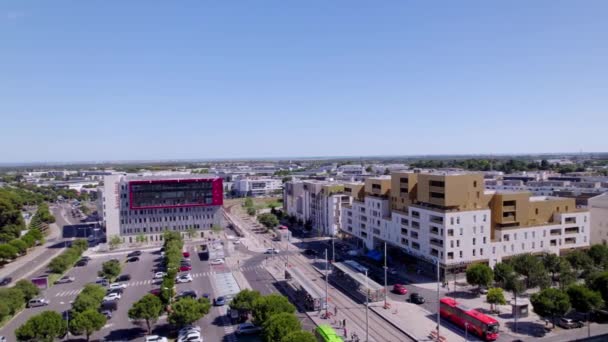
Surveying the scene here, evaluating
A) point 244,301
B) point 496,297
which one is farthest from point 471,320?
point 244,301

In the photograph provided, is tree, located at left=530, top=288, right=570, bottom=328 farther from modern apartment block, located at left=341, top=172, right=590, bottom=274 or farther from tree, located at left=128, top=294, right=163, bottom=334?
tree, located at left=128, top=294, right=163, bottom=334

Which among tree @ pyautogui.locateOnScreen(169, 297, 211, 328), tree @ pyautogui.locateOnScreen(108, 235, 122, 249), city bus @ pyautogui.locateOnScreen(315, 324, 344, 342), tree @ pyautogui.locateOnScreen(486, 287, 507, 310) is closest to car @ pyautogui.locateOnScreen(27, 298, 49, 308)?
tree @ pyautogui.locateOnScreen(169, 297, 211, 328)

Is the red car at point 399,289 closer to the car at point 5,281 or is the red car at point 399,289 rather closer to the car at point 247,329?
the car at point 247,329

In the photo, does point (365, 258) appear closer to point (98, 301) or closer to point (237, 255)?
point (237, 255)

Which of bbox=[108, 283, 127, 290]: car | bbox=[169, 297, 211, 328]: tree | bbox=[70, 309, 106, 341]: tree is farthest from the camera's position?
bbox=[108, 283, 127, 290]: car

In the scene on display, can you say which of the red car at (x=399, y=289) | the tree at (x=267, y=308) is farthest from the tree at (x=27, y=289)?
the red car at (x=399, y=289)

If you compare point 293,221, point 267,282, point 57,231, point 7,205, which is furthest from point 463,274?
point 57,231

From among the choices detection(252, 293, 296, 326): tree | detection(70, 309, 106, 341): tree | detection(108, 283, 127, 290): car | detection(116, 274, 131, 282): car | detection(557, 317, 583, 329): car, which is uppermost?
Answer: detection(252, 293, 296, 326): tree
